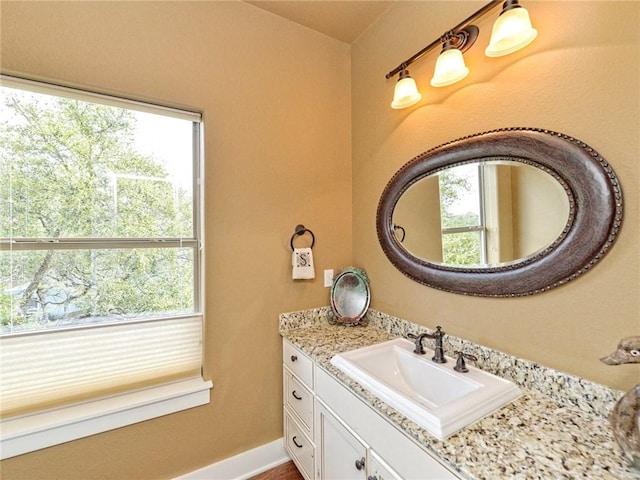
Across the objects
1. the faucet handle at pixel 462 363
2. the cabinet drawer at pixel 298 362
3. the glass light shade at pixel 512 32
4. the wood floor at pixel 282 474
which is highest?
the glass light shade at pixel 512 32

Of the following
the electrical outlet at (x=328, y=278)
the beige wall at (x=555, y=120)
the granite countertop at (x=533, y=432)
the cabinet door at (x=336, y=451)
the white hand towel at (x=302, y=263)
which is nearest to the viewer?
the granite countertop at (x=533, y=432)

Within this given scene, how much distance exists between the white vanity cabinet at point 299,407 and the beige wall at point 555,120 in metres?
0.63

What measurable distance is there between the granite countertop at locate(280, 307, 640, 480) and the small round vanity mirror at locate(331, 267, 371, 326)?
56 cm

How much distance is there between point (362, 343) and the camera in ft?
4.83

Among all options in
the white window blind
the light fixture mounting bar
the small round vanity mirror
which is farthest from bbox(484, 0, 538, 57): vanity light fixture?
the white window blind

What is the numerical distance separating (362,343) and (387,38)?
5.78 ft

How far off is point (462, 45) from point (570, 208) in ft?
2.73

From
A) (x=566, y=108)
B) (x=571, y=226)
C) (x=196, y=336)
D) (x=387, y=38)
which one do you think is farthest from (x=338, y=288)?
(x=387, y=38)

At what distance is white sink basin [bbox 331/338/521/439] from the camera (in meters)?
0.84

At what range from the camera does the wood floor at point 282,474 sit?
162 cm

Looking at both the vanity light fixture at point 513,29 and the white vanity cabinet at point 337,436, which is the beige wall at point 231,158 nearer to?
the white vanity cabinet at point 337,436

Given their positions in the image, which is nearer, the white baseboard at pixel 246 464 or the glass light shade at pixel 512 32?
the glass light shade at pixel 512 32

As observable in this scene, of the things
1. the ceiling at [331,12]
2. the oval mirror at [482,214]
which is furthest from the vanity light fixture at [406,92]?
the ceiling at [331,12]

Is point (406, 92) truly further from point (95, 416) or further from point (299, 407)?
point (95, 416)
